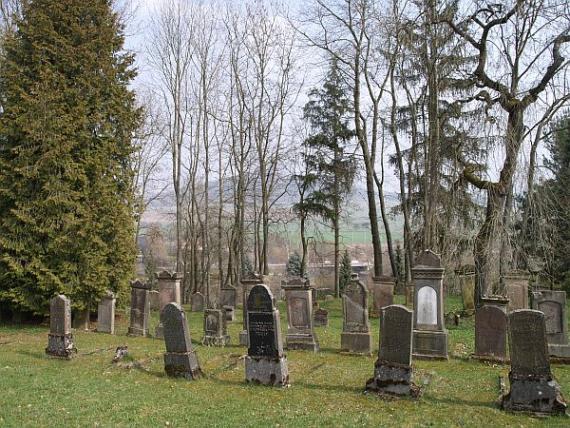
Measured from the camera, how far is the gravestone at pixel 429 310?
425 inches

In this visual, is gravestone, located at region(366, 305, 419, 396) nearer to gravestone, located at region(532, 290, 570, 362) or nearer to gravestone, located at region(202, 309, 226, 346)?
gravestone, located at region(532, 290, 570, 362)

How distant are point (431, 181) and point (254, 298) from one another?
31.9 ft

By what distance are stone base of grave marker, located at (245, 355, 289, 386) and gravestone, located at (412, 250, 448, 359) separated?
385 centimetres

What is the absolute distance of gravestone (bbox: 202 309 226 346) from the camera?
509 inches

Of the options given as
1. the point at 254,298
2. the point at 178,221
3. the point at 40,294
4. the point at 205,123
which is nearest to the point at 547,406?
the point at 254,298

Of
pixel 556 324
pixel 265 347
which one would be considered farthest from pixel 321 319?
pixel 265 347

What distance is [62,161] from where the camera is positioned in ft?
53.9

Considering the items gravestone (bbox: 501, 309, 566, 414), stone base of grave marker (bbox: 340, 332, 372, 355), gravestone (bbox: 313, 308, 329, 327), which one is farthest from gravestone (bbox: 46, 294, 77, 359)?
gravestone (bbox: 501, 309, 566, 414)

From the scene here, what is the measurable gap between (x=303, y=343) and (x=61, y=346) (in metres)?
5.43

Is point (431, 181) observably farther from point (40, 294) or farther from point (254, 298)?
point (40, 294)

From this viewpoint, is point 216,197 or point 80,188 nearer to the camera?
point 80,188

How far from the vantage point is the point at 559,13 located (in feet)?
43.5

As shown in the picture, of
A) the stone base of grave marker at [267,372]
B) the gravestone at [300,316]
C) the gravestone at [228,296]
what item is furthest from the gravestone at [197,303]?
the stone base of grave marker at [267,372]

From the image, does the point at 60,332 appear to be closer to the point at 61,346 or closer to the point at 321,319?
the point at 61,346
